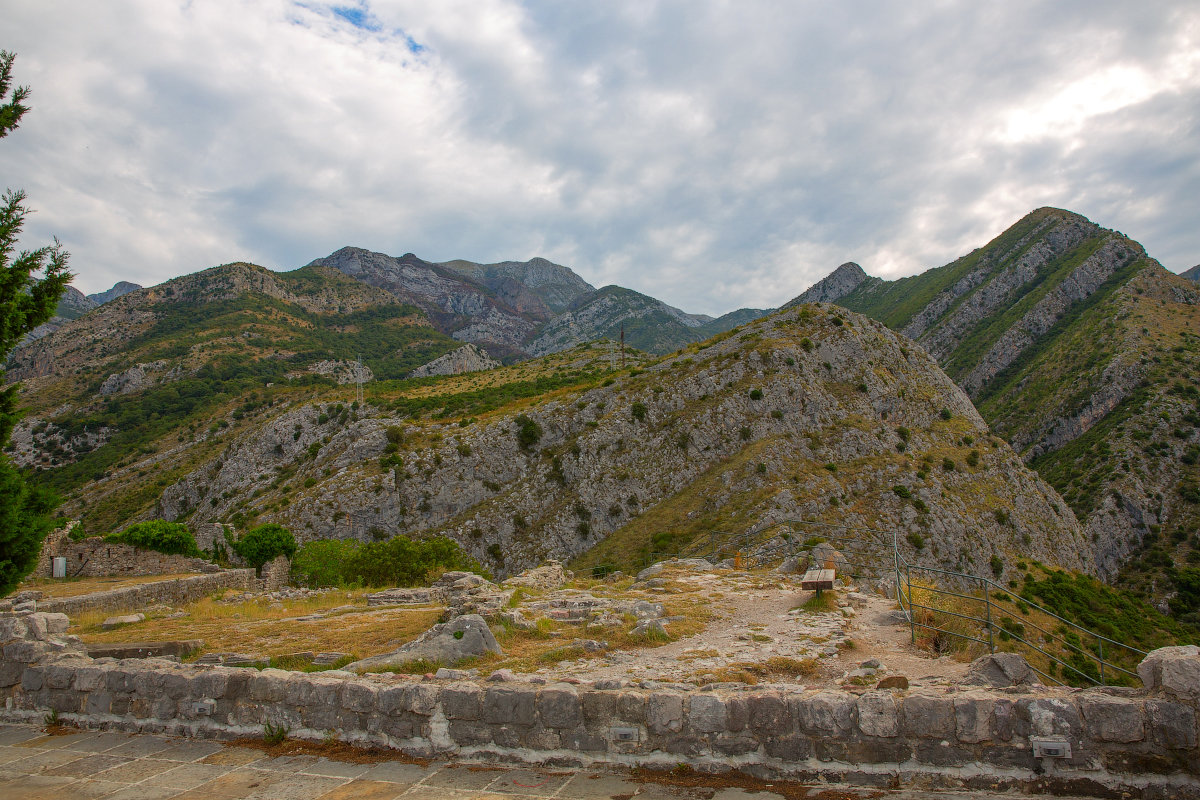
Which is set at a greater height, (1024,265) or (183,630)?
(1024,265)

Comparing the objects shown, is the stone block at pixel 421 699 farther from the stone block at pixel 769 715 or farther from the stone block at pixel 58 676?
the stone block at pixel 58 676

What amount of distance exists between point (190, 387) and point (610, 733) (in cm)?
11267

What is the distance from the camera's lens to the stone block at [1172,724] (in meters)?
5.19

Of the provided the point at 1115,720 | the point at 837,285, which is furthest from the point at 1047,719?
A: the point at 837,285

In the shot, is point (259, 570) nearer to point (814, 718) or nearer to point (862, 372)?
point (814, 718)

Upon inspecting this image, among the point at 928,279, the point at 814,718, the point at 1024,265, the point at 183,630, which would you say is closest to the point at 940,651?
the point at 814,718

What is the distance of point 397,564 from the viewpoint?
2855 centimetres

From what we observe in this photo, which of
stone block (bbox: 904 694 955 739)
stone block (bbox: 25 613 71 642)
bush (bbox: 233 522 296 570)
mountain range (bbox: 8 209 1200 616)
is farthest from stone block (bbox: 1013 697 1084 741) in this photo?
bush (bbox: 233 522 296 570)

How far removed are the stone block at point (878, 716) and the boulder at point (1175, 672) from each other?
8.32 ft

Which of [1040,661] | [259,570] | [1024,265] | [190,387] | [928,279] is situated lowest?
[1040,661]

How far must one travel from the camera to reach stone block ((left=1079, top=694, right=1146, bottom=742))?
5.27 meters

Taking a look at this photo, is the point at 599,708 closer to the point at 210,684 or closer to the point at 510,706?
the point at 510,706

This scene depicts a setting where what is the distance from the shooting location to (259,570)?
3519 cm

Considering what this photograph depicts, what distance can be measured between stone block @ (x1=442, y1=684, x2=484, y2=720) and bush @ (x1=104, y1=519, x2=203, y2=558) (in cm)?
3146
